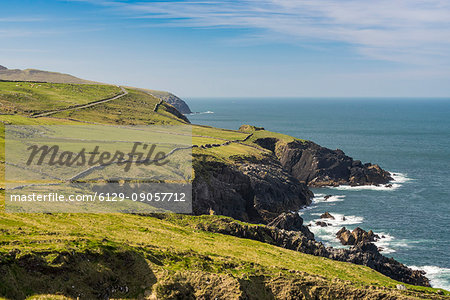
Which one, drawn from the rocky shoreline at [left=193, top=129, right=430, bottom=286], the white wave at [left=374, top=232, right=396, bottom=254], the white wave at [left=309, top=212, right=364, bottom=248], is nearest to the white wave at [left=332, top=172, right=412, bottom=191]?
the rocky shoreline at [left=193, top=129, right=430, bottom=286]

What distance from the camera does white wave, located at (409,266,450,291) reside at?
64188 millimetres

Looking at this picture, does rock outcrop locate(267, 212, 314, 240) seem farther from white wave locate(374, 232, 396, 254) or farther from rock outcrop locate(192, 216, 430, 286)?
white wave locate(374, 232, 396, 254)

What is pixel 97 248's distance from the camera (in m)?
33.7

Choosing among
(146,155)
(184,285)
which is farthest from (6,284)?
(146,155)

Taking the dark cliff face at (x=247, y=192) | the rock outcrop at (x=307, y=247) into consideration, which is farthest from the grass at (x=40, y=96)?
the rock outcrop at (x=307, y=247)

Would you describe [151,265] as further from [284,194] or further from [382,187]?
[382,187]

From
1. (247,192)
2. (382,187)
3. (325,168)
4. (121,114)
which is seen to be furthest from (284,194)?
(121,114)

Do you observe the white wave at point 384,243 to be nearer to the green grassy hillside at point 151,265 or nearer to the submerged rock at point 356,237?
the submerged rock at point 356,237

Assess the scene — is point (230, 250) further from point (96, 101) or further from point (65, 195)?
point (96, 101)

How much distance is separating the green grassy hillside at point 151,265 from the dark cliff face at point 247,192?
77.8ft

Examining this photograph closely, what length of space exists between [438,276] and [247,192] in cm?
4448

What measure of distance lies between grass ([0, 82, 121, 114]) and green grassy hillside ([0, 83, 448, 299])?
87.8 m

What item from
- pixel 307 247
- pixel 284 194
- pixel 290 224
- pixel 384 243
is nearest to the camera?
pixel 307 247

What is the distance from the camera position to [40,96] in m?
158
